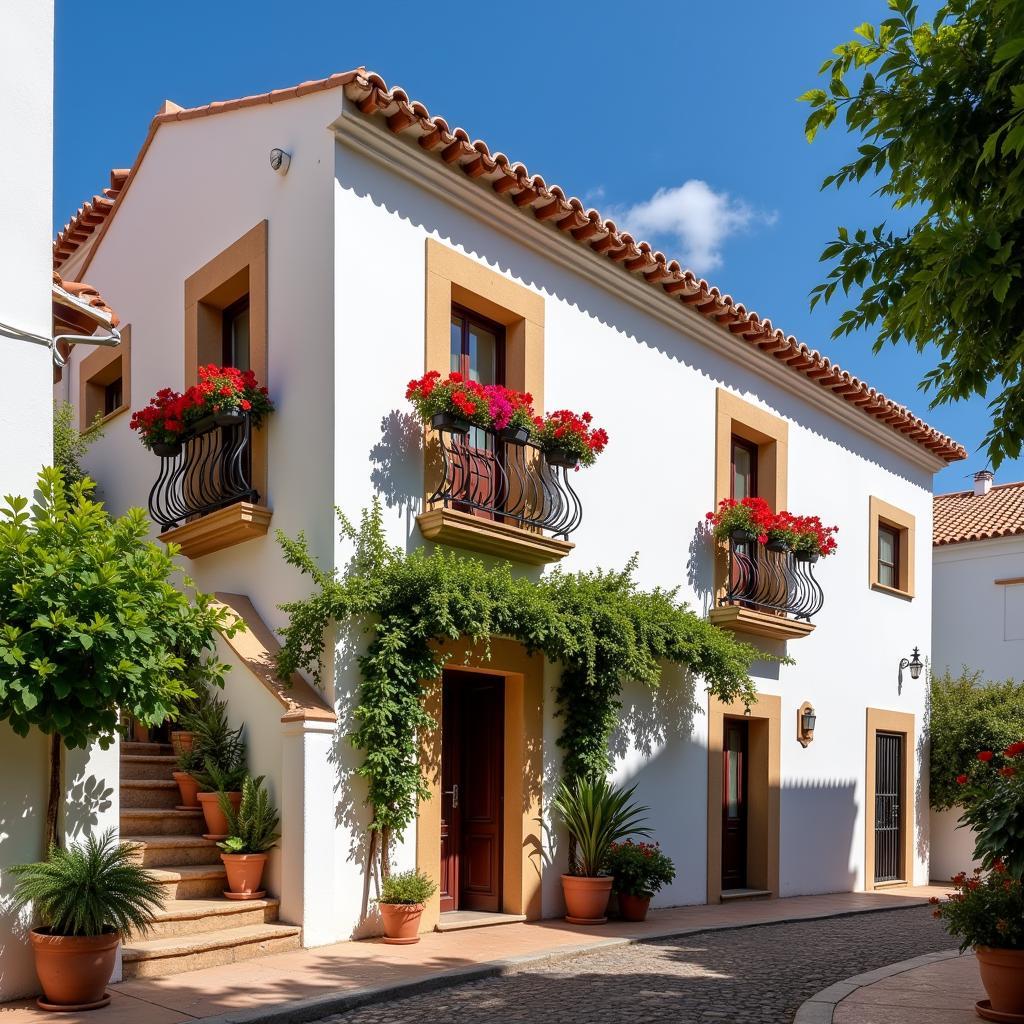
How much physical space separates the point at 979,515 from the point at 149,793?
18.1 m

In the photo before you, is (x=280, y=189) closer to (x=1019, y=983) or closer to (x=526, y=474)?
(x=526, y=474)

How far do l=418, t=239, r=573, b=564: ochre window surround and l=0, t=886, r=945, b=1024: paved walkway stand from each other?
309cm

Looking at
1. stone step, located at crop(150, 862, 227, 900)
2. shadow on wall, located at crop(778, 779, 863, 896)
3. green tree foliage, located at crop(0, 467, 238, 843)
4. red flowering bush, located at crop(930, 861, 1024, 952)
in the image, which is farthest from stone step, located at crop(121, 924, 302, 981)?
shadow on wall, located at crop(778, 779, 863, 896)

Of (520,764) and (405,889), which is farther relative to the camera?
(520,764)

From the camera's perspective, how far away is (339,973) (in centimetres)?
732

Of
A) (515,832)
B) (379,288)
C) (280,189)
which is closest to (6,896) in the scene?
(515,832)

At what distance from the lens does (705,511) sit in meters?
12.8

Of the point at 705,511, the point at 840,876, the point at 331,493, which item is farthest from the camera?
the point at 840,876

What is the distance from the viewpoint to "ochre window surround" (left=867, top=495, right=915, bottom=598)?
52.5 feet

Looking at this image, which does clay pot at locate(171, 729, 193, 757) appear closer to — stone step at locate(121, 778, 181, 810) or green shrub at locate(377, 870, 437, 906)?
stone step at locate(121, 778, 181, 810)

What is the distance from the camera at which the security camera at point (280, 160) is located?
955cm

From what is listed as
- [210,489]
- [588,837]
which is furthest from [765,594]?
[210,489]

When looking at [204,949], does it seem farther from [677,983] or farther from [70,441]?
[70,441]

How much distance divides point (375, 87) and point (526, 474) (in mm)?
3383
